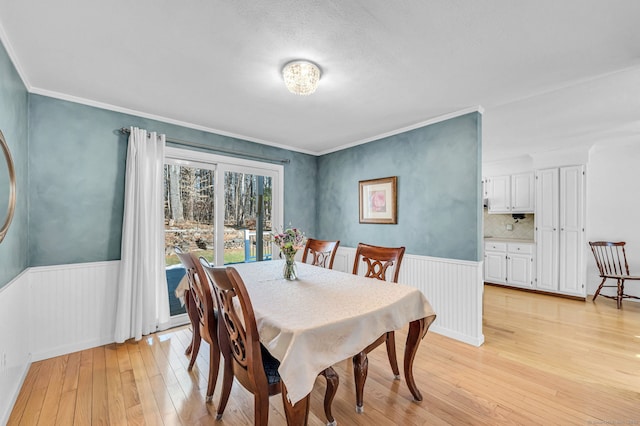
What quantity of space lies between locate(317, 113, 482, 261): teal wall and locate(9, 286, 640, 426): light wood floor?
104 cm

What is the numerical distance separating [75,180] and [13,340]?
144cm

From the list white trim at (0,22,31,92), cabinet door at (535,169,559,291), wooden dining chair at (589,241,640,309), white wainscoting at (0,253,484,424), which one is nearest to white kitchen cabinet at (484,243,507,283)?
cabinet door at (535,169,559,291)

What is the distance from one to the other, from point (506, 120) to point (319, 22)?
2.78 meters

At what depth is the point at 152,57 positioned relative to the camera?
6.44ft

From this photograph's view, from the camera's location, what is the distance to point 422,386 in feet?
6.96

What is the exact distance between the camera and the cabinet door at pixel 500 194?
5.31m

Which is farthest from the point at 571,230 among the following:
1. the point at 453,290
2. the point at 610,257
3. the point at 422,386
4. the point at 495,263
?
the point at 422,386

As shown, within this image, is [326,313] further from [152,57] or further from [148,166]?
[148,166]

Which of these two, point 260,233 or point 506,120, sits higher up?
point 506,120

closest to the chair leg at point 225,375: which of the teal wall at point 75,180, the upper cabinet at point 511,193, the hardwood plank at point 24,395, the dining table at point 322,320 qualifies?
the dining table at point 322,320

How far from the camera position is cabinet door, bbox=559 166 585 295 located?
170 inches

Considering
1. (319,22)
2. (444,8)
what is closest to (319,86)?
(319,22)

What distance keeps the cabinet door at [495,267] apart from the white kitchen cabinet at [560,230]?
513 millimetres

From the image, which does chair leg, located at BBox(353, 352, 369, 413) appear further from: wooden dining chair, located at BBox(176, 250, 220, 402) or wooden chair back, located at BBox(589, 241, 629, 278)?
wooden chair back, located at BBox(589, 241, 629, 278)
